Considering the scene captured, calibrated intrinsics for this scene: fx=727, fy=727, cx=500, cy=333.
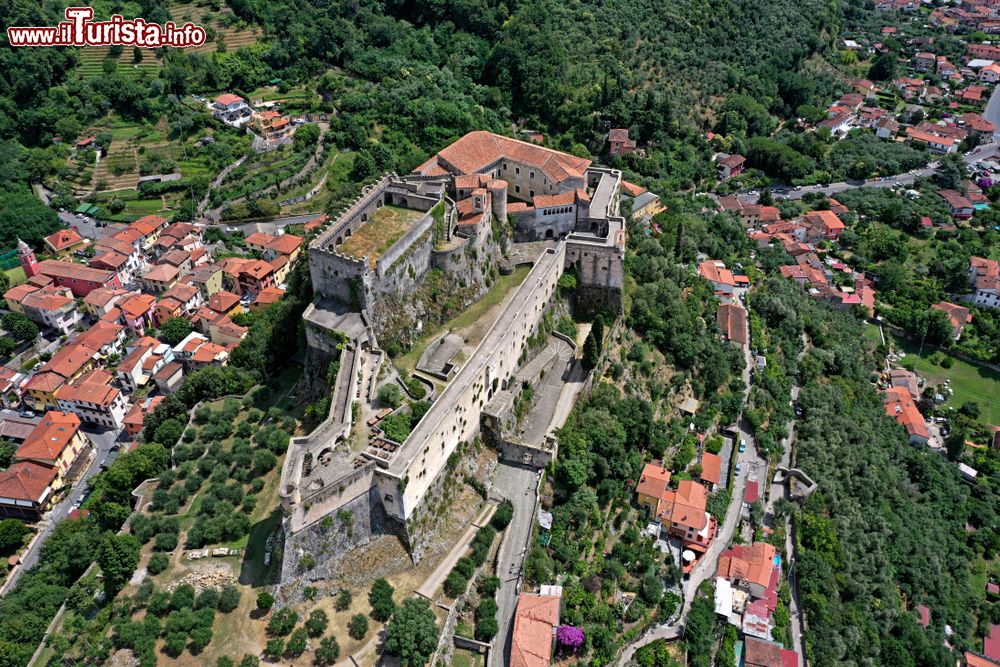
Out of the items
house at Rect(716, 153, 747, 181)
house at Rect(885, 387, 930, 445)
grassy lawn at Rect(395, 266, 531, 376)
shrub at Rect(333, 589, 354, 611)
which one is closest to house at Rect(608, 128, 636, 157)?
house at Rect(716, 153, 747, 181)

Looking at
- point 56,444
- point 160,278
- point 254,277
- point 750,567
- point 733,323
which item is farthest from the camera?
point 160,278

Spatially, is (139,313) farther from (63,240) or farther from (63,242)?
(63,240)

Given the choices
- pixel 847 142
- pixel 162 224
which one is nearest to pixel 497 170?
pixel 162 224

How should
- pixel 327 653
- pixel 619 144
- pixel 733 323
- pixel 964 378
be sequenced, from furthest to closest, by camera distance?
pixel 619 144 < pixel 964 378 < pixel 733 323 < pixel 327 653

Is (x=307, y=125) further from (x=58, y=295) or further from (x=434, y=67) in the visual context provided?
(x=58, y=295)

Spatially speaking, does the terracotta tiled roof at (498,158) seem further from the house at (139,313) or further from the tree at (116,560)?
the tree at (116,560)

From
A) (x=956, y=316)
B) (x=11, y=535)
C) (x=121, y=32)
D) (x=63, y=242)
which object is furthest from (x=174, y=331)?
(x=956, y=316)
